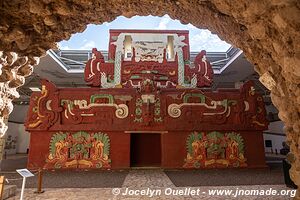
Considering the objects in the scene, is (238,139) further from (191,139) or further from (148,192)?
(148,192)

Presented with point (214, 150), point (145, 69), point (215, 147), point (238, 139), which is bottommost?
point (214, 150)

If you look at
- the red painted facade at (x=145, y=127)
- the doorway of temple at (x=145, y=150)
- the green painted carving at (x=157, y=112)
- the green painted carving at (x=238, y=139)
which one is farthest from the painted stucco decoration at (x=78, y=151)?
the green painted carving at (x=238, y=139)

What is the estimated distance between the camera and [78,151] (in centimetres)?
823

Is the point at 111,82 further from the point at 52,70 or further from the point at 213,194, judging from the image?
the point at 213,194

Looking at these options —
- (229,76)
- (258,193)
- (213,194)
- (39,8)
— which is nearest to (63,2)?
(39,8)

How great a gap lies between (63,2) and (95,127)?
672cm

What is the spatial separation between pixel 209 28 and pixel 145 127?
6295 millimetres

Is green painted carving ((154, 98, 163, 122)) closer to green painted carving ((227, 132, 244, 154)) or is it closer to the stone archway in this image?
green painted carving ((227, 132, 244, 154))

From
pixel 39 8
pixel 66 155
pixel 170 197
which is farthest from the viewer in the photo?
pixel 66 155

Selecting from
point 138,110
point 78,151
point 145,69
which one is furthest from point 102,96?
point 145,69

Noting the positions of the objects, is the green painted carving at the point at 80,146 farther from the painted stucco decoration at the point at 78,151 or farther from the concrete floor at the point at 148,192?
the concrete floor at the point at 148,192

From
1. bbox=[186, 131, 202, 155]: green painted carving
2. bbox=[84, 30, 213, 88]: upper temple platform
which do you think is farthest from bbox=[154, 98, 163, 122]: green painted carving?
bbox=[84, 30, 213, 88]: upper temple platform

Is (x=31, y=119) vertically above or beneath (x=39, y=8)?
beneath

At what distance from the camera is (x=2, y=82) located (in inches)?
102
